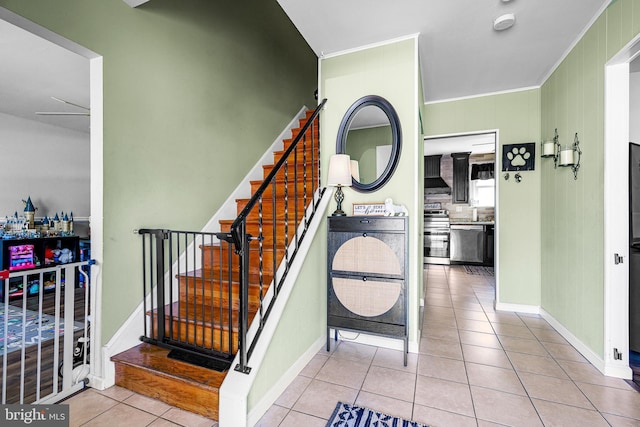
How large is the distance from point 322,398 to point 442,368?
102 cm

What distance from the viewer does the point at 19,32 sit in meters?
2.61

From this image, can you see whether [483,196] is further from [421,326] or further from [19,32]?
[19,32]

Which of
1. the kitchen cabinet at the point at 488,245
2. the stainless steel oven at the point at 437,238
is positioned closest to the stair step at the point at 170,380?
the stainless steel oven at the point at 437,238

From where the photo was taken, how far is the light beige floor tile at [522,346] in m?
2.57

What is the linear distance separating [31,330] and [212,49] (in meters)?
3.47

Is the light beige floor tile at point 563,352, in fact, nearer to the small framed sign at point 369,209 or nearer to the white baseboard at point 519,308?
the white baseboard at point 519,308

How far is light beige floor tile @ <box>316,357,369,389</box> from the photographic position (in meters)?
2.09

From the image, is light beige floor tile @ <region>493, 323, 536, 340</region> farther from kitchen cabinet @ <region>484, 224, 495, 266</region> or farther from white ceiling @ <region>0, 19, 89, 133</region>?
white ceiling @ <region>0, 19, 89, 133</region>

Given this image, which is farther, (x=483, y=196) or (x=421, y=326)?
(x=483, y=196)

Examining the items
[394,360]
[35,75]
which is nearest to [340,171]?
[394,360]

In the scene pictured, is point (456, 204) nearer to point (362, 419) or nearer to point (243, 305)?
point (362, 419)

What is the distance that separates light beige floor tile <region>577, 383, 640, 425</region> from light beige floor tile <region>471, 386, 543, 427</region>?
1.43 feet

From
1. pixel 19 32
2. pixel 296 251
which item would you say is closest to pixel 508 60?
pixel 296 251

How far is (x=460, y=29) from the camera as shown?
8.12 feet
